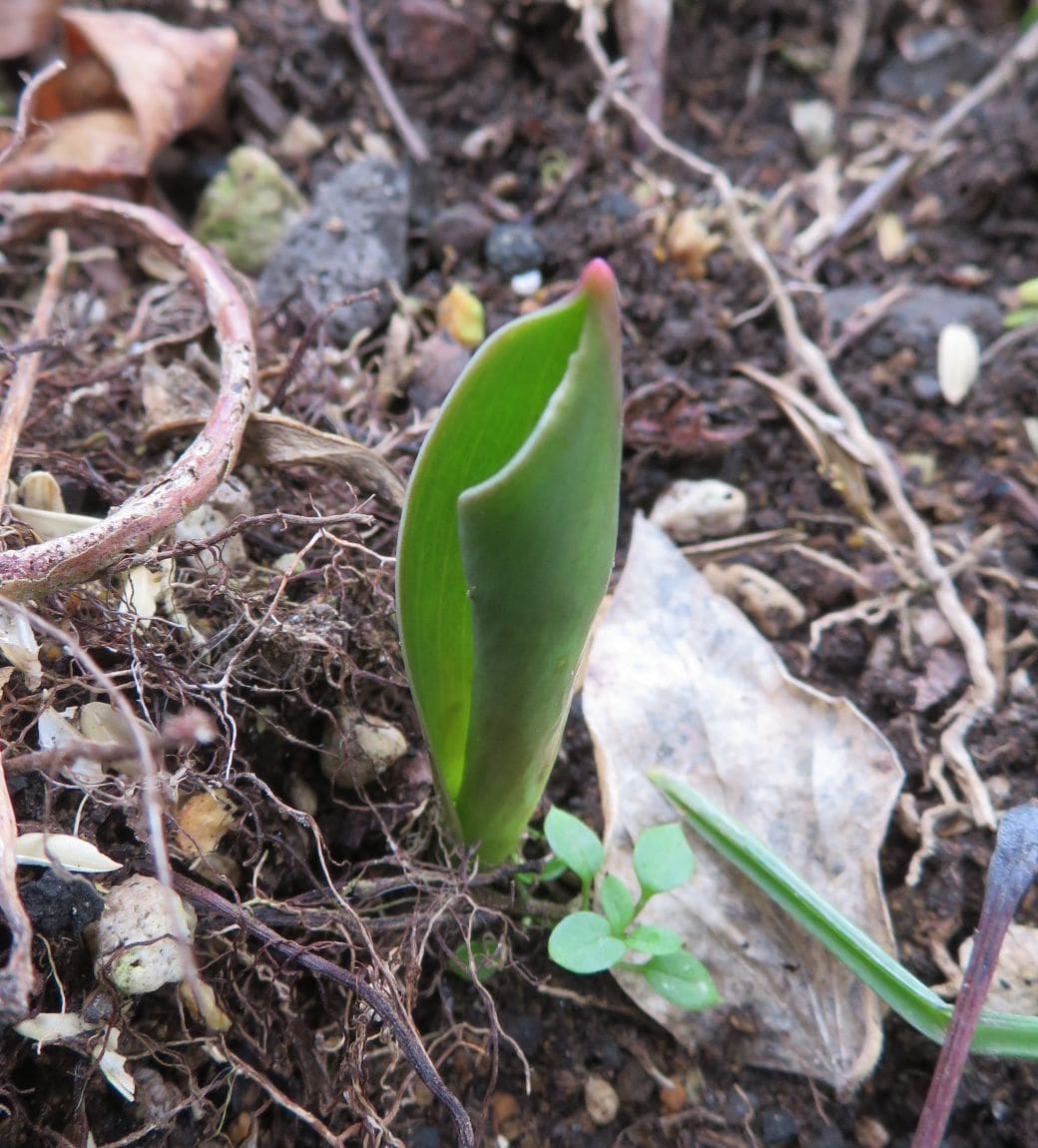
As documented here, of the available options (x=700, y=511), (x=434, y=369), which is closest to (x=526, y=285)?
(x=434, y=369)

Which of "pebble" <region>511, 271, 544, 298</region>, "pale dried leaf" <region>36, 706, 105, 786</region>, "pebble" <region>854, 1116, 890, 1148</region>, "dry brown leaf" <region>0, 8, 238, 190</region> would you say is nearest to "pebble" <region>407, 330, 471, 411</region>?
"pebble" <region>511, 271, 544, 298</region>

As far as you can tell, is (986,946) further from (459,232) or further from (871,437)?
(459,232)

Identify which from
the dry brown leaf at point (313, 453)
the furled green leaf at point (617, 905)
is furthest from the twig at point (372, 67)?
the furled green leaf at point (617, 905)

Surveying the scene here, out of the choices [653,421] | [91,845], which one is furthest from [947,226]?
[91,845]

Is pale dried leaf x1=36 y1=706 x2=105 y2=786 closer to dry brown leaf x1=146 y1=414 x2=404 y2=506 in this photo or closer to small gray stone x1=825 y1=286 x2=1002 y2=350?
dry brown leaf x1=146 y1=414 x2=404 y2=506

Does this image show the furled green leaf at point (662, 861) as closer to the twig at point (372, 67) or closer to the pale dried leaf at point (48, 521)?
the pale dried leaf at point (48, 521)

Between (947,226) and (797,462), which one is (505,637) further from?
(947,226)
